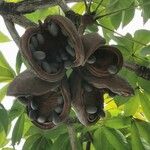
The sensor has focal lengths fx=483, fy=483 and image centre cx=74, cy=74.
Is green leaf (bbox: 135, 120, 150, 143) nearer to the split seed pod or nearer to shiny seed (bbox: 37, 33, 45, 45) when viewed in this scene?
the split seed pod

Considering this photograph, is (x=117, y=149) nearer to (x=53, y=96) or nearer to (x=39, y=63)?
(x=53, y=96)

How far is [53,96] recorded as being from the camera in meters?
1.75

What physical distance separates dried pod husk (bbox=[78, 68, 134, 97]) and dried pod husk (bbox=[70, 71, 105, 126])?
0.09ft

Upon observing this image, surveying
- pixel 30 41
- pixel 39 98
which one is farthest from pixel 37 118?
pixel 30 41

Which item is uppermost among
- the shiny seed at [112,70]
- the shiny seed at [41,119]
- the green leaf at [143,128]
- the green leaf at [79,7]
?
the shiny seed at [112,70]

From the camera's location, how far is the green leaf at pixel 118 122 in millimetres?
2428

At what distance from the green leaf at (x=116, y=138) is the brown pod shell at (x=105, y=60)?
0.78m

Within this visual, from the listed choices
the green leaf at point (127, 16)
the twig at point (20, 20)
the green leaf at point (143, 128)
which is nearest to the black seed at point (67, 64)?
the twig at point (20, 20)

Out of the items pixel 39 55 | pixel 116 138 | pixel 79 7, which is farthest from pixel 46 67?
pixel 79 7

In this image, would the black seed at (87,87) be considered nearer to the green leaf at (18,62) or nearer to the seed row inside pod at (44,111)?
the seed row inside pod at (44,111)

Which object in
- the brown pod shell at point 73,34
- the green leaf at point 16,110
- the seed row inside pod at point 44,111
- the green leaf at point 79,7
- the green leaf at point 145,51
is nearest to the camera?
the brown pod shell at point 73,34

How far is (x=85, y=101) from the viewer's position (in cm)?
175

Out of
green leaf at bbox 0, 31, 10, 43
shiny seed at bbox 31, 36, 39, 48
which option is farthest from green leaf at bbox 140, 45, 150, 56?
green leaf at bbox 0, 31, 10, 43

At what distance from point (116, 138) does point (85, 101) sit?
2.38 ft
